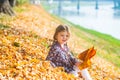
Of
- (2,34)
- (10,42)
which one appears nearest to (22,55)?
(10,42)

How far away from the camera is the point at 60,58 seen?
8.31 meters

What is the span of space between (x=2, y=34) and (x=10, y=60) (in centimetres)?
311

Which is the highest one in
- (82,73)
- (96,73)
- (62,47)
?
(62,47)

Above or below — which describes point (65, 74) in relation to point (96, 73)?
above

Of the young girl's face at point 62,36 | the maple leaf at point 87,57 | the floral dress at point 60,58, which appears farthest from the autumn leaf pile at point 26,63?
the young girl's face at point 62,36

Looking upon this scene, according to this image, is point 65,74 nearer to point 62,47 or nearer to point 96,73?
point 62,47

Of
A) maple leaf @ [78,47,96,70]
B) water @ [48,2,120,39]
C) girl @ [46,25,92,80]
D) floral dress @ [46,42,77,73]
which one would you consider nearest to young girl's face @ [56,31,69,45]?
girl @ [46,25,92,80]

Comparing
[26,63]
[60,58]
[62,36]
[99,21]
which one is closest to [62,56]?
[60,58]

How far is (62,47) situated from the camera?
8359 mm

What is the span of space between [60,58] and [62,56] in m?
0.06

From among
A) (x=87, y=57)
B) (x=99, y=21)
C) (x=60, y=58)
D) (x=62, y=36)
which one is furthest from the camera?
(x=99, y=21)

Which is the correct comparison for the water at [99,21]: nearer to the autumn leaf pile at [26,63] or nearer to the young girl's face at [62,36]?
the autumn leaf pile at [26,63]

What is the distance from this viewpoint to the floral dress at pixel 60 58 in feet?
27.1

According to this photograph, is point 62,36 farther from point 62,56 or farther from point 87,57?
point 87,57
